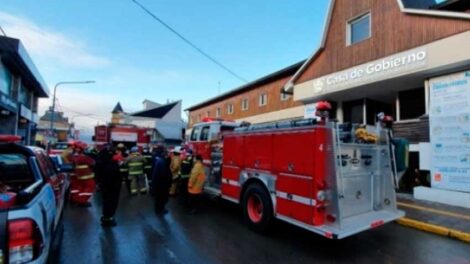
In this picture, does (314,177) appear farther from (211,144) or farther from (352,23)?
(352,23)

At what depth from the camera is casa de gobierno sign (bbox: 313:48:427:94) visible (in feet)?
36.1

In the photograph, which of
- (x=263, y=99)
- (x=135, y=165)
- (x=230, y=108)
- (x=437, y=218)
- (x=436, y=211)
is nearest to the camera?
(x=437, y=218)

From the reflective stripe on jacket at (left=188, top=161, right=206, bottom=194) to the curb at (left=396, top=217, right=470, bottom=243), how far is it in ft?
16.8

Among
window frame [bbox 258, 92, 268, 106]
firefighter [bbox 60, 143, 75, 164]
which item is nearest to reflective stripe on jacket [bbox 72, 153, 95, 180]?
firefighter [bbox 60, 143, 75, 164]

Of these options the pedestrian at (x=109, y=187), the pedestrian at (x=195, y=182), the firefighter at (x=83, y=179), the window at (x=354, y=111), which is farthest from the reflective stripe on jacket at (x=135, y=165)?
the window at (x=354, y=111)

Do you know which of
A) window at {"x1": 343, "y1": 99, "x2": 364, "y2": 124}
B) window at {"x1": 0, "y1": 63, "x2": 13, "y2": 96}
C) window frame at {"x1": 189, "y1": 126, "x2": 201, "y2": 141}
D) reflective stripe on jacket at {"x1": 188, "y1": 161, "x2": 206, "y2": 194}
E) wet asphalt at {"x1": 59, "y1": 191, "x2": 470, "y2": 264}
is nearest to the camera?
wet asphalt at {"x1": 59, "y1": 191, "x2": 470, "y2": 264}

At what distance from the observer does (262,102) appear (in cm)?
2570

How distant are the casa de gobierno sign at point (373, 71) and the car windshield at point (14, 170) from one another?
1168cm

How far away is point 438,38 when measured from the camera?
1039 cm

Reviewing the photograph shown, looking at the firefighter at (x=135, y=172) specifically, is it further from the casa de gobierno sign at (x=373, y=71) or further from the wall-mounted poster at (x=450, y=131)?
the wall-mounted poster at (x=450, y=131)

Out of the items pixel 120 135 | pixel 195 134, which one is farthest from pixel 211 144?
pixel 120 135

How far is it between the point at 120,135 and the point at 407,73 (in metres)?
23.2

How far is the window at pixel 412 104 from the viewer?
1298 cm

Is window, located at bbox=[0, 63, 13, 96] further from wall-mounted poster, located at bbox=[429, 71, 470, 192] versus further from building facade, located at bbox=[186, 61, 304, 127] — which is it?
wall-mounted poster, located at bbox=[429, 71, 470, 192]
